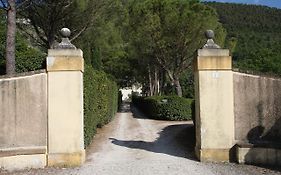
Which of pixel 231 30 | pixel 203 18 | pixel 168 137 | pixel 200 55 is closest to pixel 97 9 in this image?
pixel 203 18

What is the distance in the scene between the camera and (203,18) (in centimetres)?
2406

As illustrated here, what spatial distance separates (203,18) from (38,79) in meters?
16.3

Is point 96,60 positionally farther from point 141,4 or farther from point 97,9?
point 141,4

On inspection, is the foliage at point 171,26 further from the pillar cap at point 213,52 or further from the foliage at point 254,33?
the foliage at point 254,33

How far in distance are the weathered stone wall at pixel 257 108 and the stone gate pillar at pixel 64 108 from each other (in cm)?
384

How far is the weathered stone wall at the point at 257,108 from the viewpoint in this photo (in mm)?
9836

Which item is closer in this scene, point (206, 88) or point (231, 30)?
point (206, 88)

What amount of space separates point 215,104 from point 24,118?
4.54 m

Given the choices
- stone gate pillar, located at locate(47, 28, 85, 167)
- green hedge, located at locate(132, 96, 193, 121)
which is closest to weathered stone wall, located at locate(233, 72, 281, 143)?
stone gate pillar, located at locate(47, 28, 85, 167)

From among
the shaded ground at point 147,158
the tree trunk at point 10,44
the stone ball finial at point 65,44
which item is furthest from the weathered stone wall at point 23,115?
the tree trunk at point 10,44

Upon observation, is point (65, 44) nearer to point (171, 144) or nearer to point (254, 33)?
point (171, 144)

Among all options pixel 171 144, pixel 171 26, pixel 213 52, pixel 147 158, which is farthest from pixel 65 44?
pixel 171 26

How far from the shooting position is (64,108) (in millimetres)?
9523

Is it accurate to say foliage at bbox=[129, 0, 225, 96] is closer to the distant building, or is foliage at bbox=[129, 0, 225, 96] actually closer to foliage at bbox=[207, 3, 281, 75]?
foliage at bbox=[207, 3, 281, 75]
